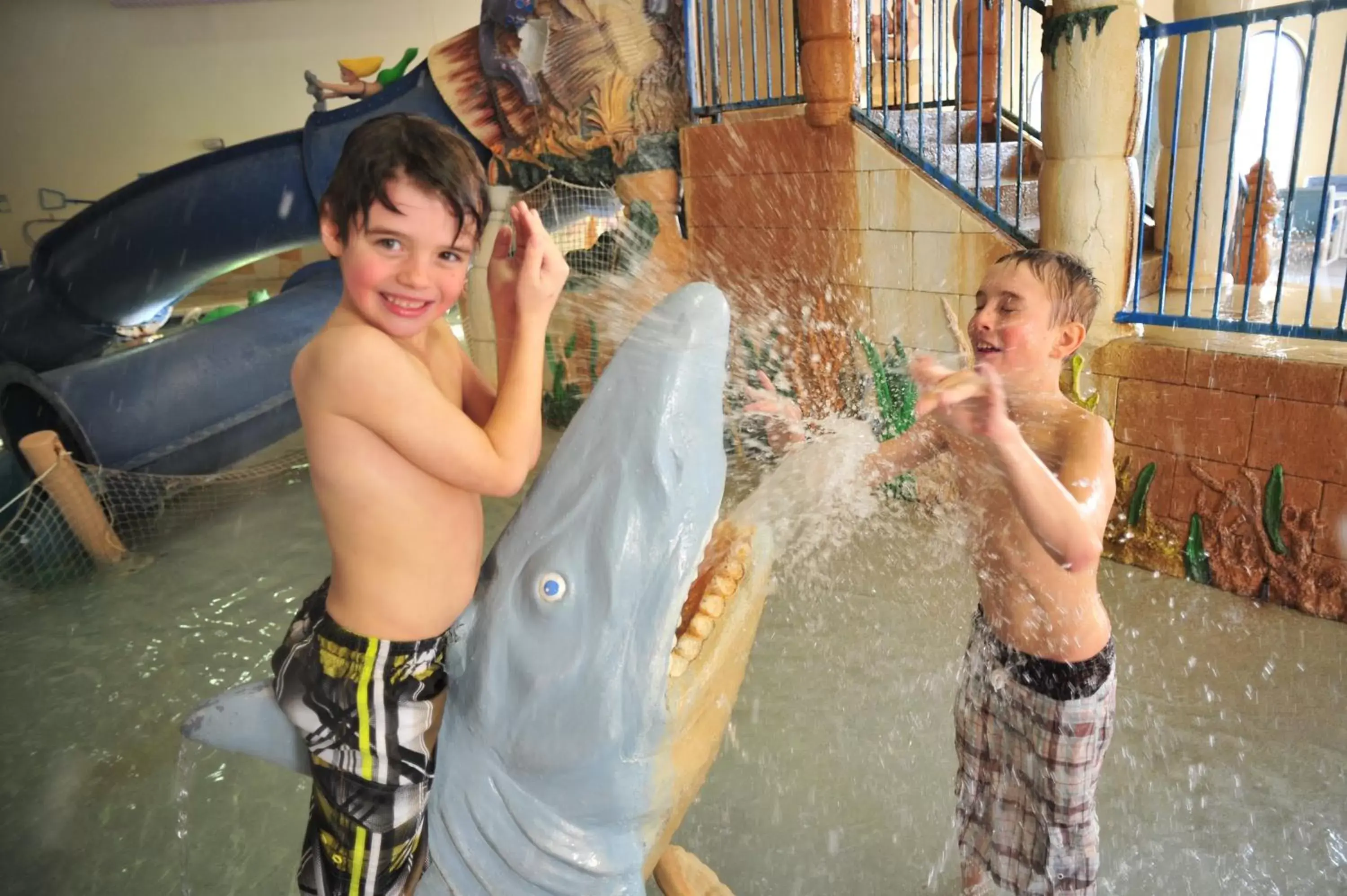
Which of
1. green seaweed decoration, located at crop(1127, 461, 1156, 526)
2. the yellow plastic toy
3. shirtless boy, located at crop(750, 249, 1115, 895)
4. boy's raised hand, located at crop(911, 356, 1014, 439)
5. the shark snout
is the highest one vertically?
the yellow plastic toy

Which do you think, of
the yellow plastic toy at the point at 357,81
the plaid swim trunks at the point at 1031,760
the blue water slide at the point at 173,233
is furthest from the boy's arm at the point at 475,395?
the yellow plastic toy at the point at 357,81

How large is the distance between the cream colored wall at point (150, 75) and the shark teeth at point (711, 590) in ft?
45.3

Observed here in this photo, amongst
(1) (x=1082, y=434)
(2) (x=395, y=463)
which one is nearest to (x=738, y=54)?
(1) (x=1082, y=434)

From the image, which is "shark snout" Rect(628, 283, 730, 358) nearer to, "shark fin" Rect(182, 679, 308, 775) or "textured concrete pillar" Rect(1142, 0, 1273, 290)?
"shark fin" Rect(182, 679, 308, 775)

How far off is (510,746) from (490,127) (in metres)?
6.07

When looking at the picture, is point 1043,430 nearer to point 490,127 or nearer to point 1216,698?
point 1216,698

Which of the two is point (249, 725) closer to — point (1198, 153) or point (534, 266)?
point (534, 266)

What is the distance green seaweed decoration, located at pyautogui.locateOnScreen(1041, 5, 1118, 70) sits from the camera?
13.0ft

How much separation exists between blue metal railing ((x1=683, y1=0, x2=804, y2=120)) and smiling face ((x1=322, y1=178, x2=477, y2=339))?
4.43 meters

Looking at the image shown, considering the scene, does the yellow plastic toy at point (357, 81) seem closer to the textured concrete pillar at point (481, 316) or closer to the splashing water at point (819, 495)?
the textured concrete pillar at point (481, 316)

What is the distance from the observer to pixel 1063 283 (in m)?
1.83

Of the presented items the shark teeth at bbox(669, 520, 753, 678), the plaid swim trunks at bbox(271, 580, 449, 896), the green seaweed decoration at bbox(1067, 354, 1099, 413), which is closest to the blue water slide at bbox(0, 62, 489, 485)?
the green seaweed decoration at bbox(1067, 354, 1099, 413)

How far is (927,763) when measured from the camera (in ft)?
10.3

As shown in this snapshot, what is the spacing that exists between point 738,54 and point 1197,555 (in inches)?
200
